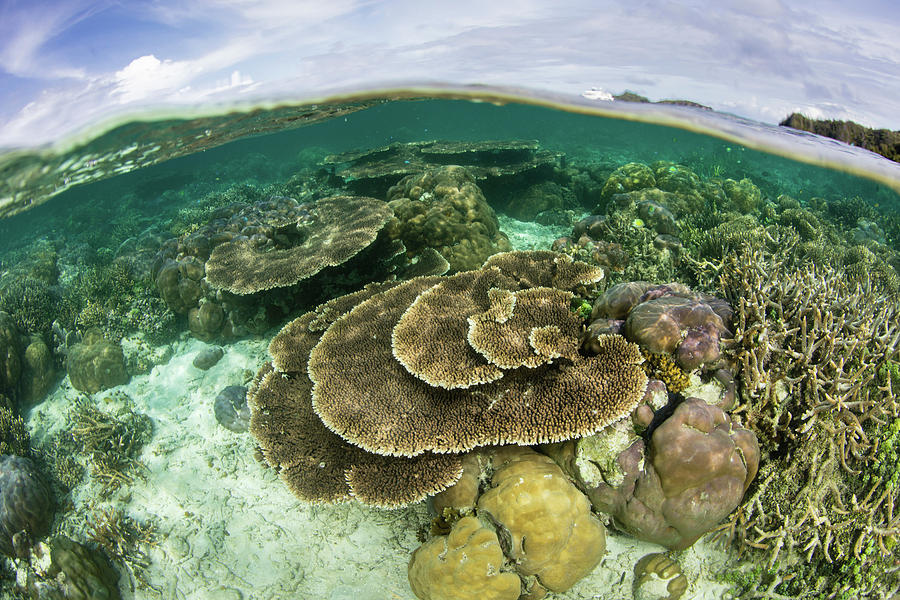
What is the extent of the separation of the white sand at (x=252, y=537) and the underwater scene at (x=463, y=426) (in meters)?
0.03

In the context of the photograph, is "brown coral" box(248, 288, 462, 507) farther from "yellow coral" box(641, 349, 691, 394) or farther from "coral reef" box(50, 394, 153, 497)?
"coral reef" box(50, 394, 153, 497)

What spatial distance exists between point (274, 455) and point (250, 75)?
30.9ft

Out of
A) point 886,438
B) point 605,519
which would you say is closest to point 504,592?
point 605,519

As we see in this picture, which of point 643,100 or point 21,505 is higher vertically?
point 643,100

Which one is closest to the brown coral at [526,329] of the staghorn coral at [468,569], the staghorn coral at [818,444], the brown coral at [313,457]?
the brown coral at [313,457]

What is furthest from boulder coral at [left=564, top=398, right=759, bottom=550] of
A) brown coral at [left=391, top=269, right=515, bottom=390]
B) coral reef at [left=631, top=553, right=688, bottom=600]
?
brown coral at [left=391, top=269, right=515, bottom=390]

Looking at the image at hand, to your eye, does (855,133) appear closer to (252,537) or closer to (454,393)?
(454,393)

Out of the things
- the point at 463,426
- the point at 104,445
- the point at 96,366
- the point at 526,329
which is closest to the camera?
the point at 463,426

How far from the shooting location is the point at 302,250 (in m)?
6.66

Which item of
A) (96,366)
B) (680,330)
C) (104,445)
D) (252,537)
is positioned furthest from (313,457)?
(96,366)

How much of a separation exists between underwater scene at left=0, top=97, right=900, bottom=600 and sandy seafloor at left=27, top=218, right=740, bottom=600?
0.08ft

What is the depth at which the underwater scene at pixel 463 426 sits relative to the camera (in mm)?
3197

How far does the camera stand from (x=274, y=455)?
404 centimetres

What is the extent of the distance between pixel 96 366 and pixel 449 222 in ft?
22.3
